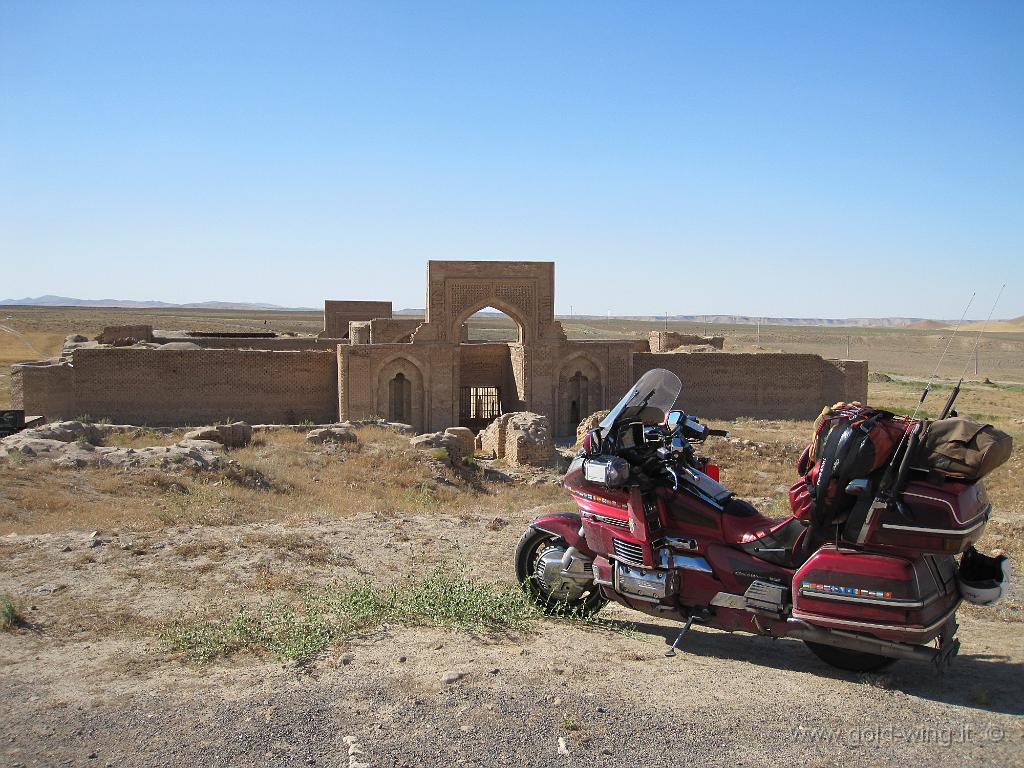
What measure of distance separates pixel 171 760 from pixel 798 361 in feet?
80.2

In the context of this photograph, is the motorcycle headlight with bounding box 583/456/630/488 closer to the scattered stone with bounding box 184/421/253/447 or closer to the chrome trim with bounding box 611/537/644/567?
the chrome trim with bounding box 611/537/644/567

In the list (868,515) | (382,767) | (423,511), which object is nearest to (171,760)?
(382,767)

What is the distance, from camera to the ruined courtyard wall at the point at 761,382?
25562mm

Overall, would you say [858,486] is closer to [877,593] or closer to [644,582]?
[877,593]

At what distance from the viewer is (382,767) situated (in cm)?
372

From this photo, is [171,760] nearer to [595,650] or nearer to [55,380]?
[595,650]

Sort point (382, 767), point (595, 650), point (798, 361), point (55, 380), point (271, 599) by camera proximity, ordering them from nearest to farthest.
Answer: point (382, 767)
point (595, 650)
point (271, 599)
point (55, 380)
point (798, 361)

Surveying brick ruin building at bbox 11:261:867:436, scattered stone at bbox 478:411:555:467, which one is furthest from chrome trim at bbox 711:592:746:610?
brick ruin building at bbox 11:261:867:436

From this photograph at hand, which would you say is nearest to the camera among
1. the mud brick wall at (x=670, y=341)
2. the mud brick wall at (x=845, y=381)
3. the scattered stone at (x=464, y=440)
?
the scattered stone at (x=464, y=440)

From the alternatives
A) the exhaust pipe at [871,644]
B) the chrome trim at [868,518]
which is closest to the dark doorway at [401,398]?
the exhaust pipe at [871,644]

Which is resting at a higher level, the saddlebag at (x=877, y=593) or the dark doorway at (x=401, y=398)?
the saddlebag at (x=877, y=593)

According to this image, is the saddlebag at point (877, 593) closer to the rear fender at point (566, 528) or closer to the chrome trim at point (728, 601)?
the chrome trim at point (728, 601)

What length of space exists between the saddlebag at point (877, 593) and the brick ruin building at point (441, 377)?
18858 millimetres

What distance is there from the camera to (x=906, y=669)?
510 cm
